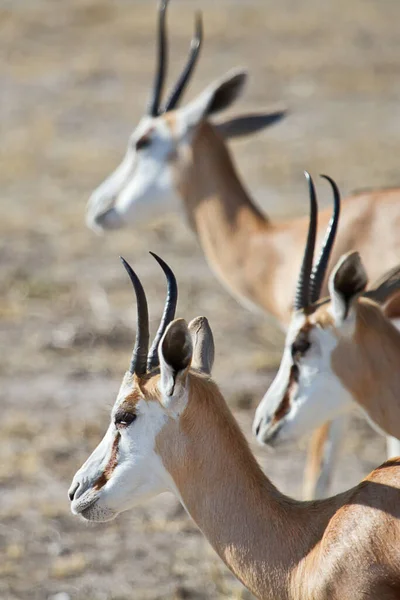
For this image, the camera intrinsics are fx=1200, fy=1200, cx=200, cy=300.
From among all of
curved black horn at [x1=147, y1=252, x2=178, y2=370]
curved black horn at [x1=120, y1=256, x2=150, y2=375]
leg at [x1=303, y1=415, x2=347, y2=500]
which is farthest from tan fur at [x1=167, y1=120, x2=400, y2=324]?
curved black horn at [x1=120, y1=256, x2=150, y2=375]

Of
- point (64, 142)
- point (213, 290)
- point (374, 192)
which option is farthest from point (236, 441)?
point (64, 142)

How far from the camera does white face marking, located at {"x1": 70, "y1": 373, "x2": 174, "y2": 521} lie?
3.81m

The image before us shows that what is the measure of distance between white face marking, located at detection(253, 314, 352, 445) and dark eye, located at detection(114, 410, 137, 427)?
1.00 m

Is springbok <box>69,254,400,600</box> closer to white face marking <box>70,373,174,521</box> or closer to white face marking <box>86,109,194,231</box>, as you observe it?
white face marking <box>70,373,174,521</box>

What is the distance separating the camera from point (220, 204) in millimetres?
6578

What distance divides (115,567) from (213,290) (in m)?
4.12

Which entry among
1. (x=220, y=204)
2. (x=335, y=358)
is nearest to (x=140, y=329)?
(x=335, y=358)

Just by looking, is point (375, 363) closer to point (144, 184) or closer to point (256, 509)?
point (256, 509)

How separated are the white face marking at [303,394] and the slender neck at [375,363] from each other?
7 cm

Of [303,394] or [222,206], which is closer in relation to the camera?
[303,394]

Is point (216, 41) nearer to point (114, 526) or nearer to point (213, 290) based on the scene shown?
point (213, 290)

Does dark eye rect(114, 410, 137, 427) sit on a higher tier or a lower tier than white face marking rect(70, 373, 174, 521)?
higher

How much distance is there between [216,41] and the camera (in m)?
17.5

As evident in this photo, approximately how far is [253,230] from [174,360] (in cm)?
292
